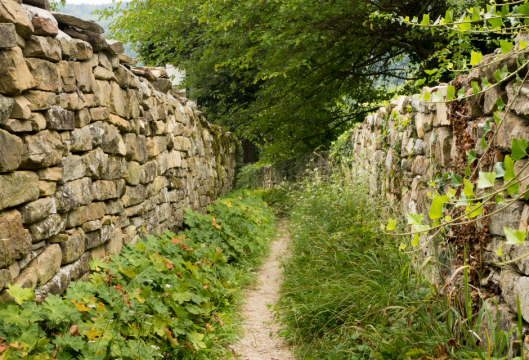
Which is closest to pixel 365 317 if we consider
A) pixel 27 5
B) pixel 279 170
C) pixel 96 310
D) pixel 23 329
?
pixel 96 310

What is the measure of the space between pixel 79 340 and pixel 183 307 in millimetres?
1271

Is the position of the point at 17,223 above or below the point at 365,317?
above

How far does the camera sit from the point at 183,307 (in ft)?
11.5

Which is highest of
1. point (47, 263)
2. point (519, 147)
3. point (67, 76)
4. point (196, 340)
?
point (67, 76)

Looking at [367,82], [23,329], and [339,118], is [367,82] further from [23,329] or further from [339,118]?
[23,329]

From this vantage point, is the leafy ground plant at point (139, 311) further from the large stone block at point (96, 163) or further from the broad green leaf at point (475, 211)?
the broad green leaf at point (475, 211)

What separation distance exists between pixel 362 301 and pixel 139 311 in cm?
161

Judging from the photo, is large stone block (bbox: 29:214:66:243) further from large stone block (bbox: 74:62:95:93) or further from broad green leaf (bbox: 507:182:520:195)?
broad green leaf (bbox: 507:182:520:195)

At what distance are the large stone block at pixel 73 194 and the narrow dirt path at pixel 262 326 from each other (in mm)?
1723

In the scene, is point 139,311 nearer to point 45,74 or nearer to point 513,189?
point 45,74

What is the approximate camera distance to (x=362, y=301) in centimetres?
321

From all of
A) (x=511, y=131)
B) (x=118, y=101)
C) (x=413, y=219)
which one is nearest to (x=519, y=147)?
(x=413, y=219)

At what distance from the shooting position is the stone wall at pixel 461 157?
209 cm

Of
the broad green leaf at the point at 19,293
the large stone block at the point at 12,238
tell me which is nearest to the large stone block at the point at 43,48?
the large stone block at the point at 12,238
